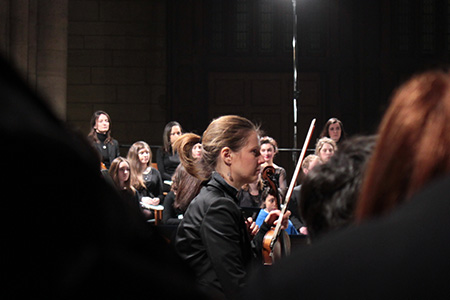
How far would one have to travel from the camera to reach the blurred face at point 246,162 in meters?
2.97

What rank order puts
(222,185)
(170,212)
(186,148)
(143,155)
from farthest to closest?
(143,155) < (170,212) < (186,148) < (222,185)

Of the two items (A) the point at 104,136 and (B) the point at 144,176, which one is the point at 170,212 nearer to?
(B) the point at 144,176

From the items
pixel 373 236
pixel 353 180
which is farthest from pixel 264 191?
pixel 373 236

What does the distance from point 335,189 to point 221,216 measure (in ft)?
4.74

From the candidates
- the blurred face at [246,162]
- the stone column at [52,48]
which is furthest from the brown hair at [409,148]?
the stone column at [52,48]

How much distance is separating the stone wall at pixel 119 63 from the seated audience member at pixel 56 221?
1242cm

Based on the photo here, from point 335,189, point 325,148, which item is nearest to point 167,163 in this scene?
point 325,148

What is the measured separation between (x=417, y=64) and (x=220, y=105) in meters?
3.79

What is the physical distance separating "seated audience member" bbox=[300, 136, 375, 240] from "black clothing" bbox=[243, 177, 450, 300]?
0.52 m

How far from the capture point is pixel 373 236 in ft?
1.70

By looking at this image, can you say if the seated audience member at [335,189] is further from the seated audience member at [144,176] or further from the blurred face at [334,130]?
the blurred face at [334,130]

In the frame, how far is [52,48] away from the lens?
8.88 metres

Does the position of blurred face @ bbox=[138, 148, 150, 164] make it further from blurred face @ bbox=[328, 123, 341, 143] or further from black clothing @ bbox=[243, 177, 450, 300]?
black clothing @ bbox=[243, 177, 450, 300]

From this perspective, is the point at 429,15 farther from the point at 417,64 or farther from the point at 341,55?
the point at 341,55
